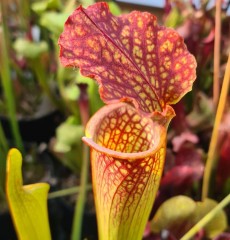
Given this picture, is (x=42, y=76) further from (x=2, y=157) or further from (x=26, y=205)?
(x=26, y=205)

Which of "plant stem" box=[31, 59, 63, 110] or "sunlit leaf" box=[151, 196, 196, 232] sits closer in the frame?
"sunlit leaf" box=[151, 196, 196, 232]

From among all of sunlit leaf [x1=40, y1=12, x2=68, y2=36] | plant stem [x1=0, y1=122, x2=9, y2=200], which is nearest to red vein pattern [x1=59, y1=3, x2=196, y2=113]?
sunlit leaf [x1=40, y1=12, x2=68, y2=36]

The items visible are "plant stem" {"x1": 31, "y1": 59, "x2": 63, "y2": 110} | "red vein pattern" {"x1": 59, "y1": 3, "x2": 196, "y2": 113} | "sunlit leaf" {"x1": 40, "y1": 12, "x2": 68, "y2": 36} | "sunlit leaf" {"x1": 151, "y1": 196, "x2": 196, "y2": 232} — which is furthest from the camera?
"plant stem" {"x1": 31, "y1": 59, "x2": 63, "y2": 110}

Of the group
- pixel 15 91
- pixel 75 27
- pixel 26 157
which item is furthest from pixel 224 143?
pixel 15 91

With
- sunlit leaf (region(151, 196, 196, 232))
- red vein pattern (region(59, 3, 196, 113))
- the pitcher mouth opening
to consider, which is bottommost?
sunlit leaf (region(151, 196, 196, 232))

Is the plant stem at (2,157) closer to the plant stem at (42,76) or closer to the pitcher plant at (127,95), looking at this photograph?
the plant stem at (42,76)

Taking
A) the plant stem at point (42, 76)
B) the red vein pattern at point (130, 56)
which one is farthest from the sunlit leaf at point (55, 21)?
the red vein pattern at point (130, 56)

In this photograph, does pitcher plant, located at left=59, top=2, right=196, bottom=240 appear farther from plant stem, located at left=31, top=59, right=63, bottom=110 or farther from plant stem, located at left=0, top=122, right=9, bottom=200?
plant stem, located at left=31, top=59, right=63, bottom=110
